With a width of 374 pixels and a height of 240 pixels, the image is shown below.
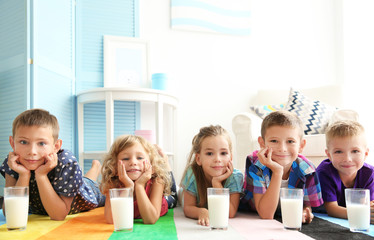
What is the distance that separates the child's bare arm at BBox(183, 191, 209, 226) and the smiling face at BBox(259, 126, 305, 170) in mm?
413

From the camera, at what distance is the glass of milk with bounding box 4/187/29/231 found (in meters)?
1.38

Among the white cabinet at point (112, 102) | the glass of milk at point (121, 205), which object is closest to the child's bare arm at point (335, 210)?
the glass of milk at point (121, 205)

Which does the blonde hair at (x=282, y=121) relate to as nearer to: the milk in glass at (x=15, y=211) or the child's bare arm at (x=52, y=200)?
the child's bare arm at (x=52, y=200)

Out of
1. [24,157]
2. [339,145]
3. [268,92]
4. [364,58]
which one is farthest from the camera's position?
[364,58]

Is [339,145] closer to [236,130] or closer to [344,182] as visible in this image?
[344,182]

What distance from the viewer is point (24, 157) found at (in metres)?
1.57

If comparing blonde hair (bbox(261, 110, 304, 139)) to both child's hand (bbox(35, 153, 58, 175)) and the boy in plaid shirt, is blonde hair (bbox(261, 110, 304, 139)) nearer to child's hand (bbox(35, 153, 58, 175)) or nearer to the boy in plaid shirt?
the boy in plaid shirt

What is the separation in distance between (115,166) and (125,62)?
173 centimetres

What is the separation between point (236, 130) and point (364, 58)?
210cm

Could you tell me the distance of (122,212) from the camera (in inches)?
53.2

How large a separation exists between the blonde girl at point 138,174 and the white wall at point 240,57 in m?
1.55

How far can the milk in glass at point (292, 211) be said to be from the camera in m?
1.35

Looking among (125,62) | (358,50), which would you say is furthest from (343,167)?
(358,50)

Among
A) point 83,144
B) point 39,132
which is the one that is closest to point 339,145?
point 39,132
